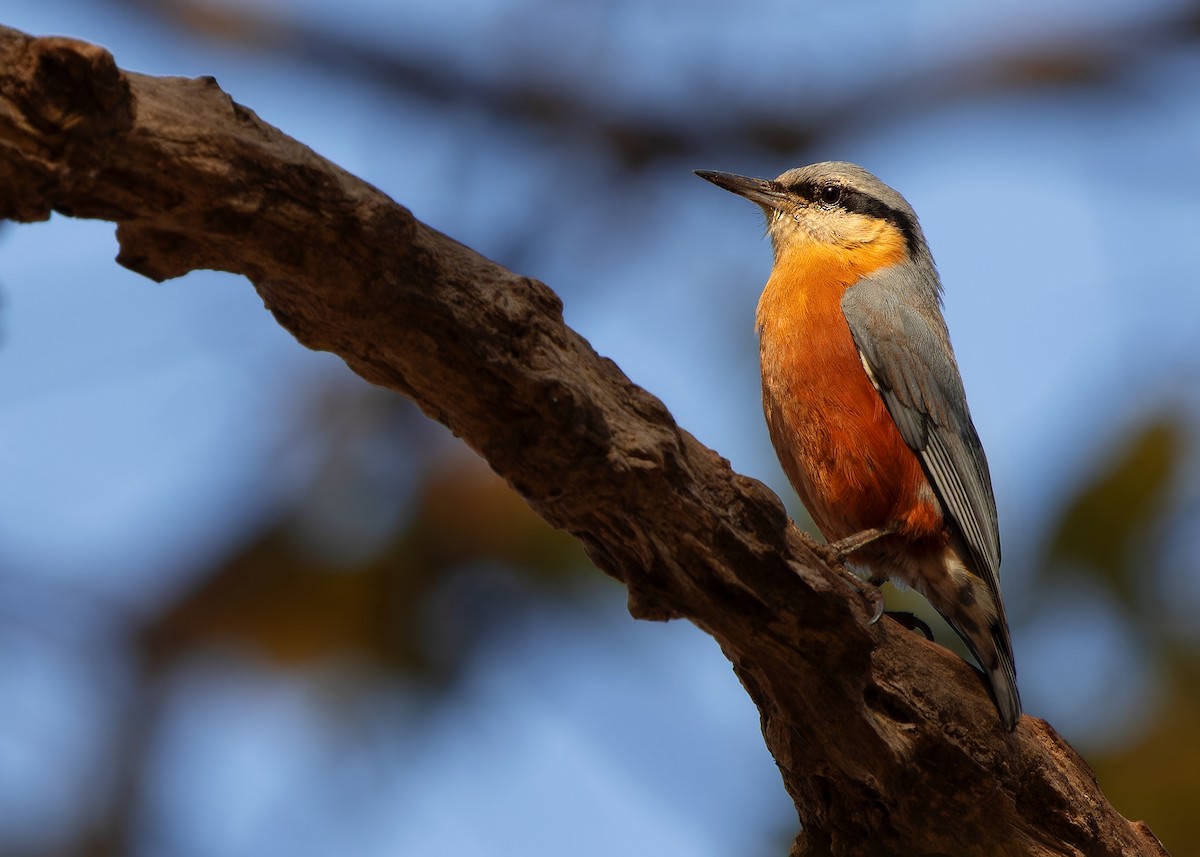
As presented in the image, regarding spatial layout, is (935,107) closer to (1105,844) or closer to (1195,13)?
(1195,13)

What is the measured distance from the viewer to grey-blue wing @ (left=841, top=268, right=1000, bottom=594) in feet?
19.5

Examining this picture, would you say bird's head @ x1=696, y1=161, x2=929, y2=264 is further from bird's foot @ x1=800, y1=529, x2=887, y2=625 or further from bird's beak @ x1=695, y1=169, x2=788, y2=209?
bird's foot @ x1=800, y1=529, x2=887, y2=625

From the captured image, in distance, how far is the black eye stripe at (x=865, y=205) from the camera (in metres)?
7.78

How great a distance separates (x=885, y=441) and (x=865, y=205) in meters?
2.37

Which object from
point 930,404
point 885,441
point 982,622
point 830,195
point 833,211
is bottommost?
point 982,622

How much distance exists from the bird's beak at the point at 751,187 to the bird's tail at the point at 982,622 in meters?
3.04

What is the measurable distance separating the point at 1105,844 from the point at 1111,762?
128 cm

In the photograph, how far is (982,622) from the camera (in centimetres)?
565

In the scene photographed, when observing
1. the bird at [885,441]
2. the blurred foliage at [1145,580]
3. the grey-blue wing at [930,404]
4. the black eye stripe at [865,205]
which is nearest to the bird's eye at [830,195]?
the black eye stripe at [865,205]

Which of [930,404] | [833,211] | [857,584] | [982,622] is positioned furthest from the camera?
[833,211]

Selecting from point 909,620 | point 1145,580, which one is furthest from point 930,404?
point 1145,580

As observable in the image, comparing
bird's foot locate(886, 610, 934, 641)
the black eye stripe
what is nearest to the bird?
bird's foot locate(886, 610, 934, 641)

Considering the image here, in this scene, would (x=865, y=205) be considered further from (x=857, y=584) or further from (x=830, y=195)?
(x=857, y=584)

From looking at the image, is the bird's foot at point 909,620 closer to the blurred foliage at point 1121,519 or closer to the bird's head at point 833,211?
the blurred foliage at point 1121,519
